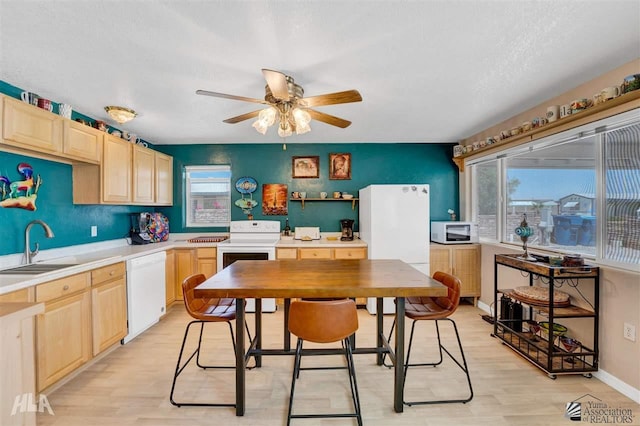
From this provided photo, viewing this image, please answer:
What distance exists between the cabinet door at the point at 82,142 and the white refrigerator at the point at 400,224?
3.04 meters

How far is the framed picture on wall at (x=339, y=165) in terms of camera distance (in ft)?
14.1

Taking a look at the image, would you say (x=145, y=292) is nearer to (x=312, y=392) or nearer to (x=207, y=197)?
(x=207, y=197)

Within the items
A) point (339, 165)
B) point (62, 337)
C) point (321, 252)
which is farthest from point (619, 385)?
point (62, 337)

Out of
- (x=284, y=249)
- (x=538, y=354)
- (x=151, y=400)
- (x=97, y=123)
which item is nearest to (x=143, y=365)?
(x=151, y=400)

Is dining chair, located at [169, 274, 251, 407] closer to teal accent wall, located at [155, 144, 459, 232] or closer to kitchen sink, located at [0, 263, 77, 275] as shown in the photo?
kitchen sink, located at [0, 263, 77, 275]

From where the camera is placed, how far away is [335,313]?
5.31 ft

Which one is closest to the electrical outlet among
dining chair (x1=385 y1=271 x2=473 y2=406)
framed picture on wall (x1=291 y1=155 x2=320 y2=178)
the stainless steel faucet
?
dining chair (x1=385 y1=271 x2=473 y2=406)

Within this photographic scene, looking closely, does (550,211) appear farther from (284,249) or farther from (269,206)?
(269,206)

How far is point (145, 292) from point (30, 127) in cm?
181

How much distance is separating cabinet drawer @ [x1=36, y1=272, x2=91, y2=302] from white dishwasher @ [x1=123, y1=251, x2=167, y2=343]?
52cm

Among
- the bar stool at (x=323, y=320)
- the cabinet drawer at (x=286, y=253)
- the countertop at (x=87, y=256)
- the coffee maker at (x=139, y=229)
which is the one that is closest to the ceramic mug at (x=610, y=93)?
the bar stool at (x=323, y=320)

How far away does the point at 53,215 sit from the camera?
2637mm

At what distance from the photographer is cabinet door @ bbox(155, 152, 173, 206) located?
3.82 m

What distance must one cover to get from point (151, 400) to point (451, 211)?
4.22 metres
